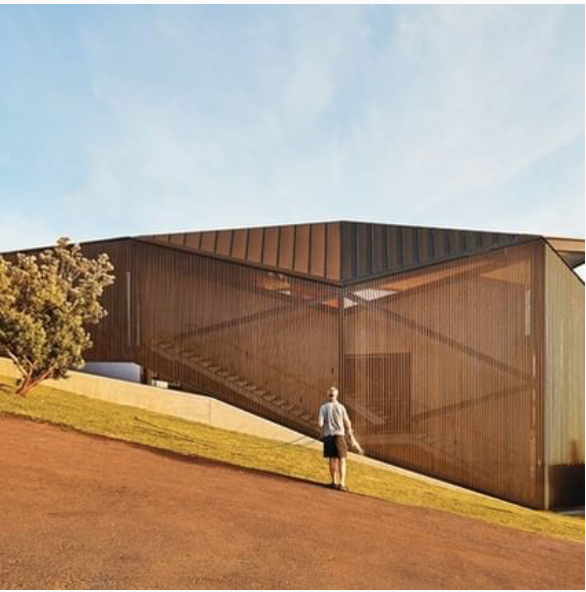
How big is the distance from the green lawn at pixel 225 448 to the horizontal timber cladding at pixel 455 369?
9.66 feet


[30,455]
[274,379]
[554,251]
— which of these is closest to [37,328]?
[30,455]

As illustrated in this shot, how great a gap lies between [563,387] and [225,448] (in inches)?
455

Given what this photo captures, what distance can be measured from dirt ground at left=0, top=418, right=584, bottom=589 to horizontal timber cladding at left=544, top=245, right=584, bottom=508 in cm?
951

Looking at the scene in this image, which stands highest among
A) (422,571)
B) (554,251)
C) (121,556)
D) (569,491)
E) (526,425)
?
(554,251)

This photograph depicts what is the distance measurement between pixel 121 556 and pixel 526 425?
47.7 feet

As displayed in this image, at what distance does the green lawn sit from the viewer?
10375mm

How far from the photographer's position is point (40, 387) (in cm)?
1495

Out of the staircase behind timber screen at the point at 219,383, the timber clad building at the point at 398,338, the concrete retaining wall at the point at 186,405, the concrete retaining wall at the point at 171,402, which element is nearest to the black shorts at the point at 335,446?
the concrete retaining wall at the point at 186,405

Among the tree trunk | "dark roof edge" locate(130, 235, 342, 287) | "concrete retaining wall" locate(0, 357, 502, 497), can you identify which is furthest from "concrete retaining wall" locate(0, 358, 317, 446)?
"dark roof edge" locate(130, 235, 342, 287)

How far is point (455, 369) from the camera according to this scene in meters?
17.2

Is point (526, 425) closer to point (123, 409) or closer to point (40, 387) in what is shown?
point (123, 409)

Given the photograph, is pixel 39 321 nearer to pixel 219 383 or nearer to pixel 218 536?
pixel 219 383

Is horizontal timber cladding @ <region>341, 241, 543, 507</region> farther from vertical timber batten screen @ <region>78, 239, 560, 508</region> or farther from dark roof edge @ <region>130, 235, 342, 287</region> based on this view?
dark roof edge @ <region>130, 235, 342, 287</region>

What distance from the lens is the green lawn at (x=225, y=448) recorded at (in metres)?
10.4
